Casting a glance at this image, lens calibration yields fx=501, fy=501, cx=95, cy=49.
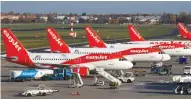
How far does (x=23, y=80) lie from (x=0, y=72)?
12941mm

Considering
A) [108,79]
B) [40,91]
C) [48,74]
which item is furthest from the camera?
[48,74]

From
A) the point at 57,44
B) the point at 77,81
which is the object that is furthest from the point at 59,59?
the point at 57,44

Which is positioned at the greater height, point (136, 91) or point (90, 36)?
point (90, 36)

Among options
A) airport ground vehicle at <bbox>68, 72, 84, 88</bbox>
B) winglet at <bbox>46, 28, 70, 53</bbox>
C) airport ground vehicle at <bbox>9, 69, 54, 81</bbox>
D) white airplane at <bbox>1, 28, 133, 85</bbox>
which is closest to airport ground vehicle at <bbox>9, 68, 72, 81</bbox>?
airport ground vehicle at <bbox>9, 69, 54, 81</bbox>

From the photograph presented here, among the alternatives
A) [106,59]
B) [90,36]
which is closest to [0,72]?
[106,59]

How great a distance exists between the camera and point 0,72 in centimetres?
7762

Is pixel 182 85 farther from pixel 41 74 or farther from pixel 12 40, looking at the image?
pixel 12 40

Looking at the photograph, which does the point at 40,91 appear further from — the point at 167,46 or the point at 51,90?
the point at 167,46

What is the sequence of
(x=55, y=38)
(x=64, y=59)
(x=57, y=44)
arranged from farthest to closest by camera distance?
1. (x=55, y=38)
2. (x=57, y=44)
3. (x=64, y=59)

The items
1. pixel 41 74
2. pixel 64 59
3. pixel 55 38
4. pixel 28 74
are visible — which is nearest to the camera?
pixel 28 74

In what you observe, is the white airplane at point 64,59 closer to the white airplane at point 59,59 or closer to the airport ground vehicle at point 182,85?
the white airplane at point 59,59

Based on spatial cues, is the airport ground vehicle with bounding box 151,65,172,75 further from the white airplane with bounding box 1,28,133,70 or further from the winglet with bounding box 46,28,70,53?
the winglet with bounding box 46,28,70,53

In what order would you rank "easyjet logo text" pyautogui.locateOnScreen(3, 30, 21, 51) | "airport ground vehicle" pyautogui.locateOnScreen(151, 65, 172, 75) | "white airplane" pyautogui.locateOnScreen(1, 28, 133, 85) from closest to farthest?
"white airplane" pyautogui.locateOnScreen(1, 28, 133, 85)
"easyjet logo text" pyautogui.locateOnScreen(3, 30, 21, 51)
"airport ground vehicle" pyautogui.locateOnScreen(151, 65, 172, 75)

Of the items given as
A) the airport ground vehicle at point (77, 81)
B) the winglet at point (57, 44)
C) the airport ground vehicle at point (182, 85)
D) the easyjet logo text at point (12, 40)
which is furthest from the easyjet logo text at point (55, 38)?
the airport ground vehicle at point (182, 85)
